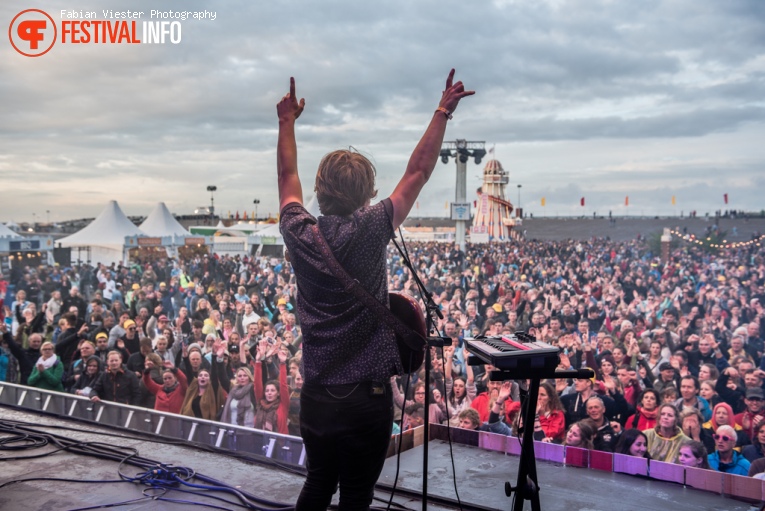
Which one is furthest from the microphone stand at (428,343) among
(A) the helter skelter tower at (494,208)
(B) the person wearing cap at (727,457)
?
(A) the helter skelter tower at (494,208)

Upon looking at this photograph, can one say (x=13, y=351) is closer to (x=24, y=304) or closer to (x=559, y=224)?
(x=24, y=304)

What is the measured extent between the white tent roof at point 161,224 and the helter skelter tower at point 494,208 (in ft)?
15.7

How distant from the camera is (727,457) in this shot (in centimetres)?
306

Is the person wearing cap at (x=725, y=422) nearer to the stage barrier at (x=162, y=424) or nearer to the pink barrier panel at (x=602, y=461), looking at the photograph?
the pink barrier panel at (x=602, y=461)

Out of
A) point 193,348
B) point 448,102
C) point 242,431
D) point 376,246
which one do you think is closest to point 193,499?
point 242,431

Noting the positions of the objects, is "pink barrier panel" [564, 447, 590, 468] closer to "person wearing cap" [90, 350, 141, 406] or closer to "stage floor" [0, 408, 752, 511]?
"stage floor" [0, 408, 752, 511]

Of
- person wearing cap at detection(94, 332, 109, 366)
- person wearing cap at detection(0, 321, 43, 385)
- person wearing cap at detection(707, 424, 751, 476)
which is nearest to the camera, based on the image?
person wearing cap at detection(707, 424, 751, 476)

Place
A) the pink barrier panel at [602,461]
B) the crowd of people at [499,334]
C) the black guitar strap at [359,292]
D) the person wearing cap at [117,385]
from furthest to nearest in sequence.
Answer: the person wearing cap at [117,385], the crowd of people at [499,334], the pink barrier panel at [602,461], the black guitar strap at [359,292]

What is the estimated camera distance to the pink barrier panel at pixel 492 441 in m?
2.58

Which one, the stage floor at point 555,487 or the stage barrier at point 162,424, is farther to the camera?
the stage barrier at point 162,424

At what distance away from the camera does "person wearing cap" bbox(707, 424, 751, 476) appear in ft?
9.98

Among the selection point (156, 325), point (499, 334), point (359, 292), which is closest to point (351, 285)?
point (359, 292)

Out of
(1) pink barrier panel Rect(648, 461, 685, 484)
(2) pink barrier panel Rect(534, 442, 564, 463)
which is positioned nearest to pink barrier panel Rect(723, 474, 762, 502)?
(1) pink barrier panel Rect(648, 461, 685, 484)

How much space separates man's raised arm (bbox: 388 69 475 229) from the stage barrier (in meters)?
1.45
